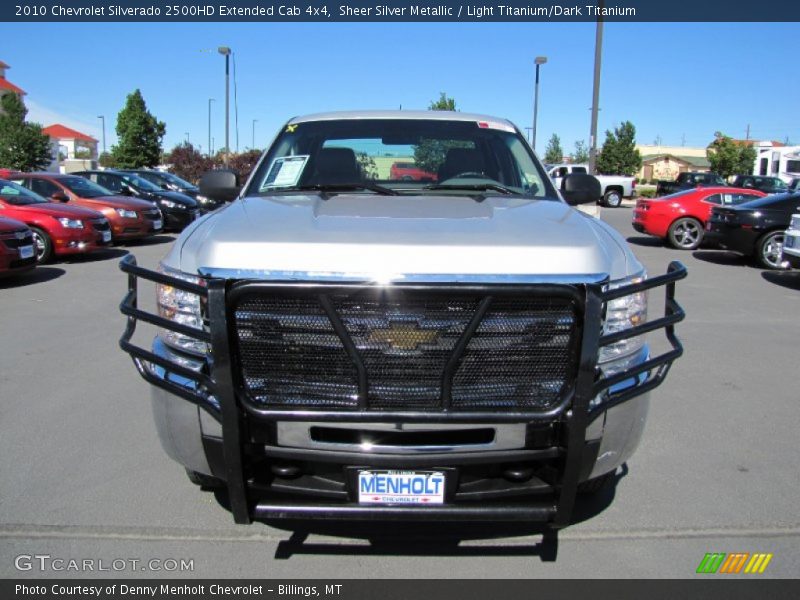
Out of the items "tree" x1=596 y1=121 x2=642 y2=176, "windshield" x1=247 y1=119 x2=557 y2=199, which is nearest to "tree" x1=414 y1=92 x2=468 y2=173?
"windshield" x1=247 y1=119 x2=557 y2=199

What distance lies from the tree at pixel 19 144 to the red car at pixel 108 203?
31.1 meters

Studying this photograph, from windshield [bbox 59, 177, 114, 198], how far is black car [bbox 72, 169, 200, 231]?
164cm

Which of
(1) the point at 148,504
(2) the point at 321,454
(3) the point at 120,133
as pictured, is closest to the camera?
(2) the point at 321,454

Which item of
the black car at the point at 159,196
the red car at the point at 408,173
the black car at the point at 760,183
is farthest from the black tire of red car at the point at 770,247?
the black car at the point at 760,183

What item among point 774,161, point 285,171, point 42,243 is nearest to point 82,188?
point 42,243

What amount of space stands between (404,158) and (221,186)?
1194mm

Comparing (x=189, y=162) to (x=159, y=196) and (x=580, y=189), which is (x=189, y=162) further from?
(x=580, y=189)

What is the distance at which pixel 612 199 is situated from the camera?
110ft

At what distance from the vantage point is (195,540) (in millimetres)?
3260

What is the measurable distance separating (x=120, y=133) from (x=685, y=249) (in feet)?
129

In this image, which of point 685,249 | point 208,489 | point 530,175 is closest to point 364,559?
point 208,489

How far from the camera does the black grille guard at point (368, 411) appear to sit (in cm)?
245

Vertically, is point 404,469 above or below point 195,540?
above
